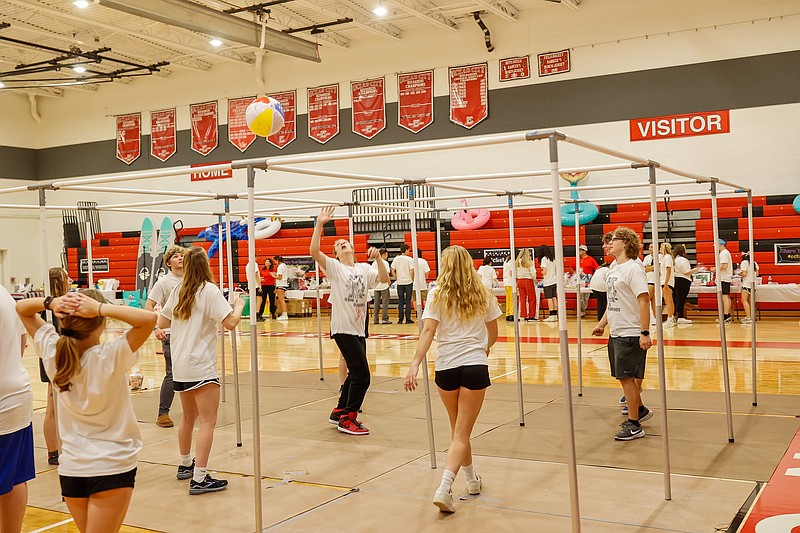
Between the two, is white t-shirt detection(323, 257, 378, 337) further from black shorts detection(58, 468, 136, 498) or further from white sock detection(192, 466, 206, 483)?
black shorts detection(58, 468, 136, 498)

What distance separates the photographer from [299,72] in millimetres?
19078

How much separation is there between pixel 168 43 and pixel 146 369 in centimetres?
933

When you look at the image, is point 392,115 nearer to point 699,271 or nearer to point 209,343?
point 699,271

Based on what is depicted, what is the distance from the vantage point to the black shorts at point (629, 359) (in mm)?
5523

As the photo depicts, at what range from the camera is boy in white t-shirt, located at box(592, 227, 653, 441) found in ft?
18.1

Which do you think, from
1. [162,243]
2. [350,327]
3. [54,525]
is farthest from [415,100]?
[54,525]

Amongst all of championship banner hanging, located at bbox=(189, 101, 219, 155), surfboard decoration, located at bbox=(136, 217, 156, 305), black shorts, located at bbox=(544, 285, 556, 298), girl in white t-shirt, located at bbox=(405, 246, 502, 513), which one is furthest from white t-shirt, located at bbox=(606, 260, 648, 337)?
championship banner hanging, located at bbox=(189, 101, 219, 155)

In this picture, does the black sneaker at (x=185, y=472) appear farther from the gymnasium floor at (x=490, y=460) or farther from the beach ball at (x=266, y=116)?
the beach ball at (x=266, y=116)

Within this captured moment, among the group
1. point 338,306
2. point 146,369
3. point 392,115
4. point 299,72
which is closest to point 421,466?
point 338,306

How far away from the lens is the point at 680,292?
1330cm

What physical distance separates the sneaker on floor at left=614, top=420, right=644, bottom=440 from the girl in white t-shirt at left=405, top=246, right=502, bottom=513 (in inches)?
67.9

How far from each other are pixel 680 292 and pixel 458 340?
1011 centimetres

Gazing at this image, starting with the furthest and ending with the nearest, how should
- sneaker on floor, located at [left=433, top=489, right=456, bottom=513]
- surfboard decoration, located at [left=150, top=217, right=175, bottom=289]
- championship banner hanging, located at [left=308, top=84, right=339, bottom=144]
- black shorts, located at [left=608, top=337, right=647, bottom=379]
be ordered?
1. surfboard decoration, located at [left=150, top=217, right=175, bottom=289]
2. championship banner hanging, located at [left=308, top=84, right=339, bottom=144]
3. black shorts, located at [left=608, top=337, right=647, bottom=379]
4. sneaker on floor, located at [left=433, top=489, right=456, bottom=513]

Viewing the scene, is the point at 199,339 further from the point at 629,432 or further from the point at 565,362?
the point at 629,432
